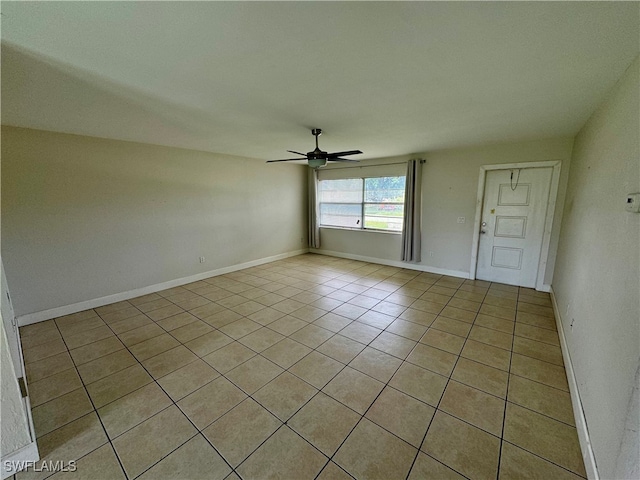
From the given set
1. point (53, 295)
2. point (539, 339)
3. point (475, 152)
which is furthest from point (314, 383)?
point (475, 152)

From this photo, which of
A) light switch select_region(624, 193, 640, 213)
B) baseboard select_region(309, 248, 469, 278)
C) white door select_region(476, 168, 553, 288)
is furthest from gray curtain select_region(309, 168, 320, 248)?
light switch select_region(624, 193, 640, 213)

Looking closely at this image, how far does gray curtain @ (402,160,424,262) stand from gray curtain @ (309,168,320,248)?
7.67 feet

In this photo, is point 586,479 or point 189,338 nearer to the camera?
point 586,479

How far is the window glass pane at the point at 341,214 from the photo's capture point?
606 centimetres

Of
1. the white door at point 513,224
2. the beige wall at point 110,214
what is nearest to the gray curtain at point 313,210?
the beige wall at point 110,214

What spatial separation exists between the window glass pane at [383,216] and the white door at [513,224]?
5.10ft

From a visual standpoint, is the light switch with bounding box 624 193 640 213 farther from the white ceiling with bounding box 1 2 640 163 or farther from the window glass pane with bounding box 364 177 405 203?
the window glass pane with bounding box 364 177 405 203

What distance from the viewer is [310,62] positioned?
161cm

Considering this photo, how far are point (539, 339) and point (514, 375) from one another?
87cm

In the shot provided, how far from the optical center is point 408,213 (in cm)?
499

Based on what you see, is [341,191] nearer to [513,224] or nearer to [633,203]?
[513,224]

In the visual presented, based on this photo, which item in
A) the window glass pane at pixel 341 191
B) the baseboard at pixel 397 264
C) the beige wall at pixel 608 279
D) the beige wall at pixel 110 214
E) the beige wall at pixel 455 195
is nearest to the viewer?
the beige wall at pixel 608 279

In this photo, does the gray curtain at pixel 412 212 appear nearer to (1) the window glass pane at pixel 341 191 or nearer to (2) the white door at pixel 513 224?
(2) the white door at pixel 513 224

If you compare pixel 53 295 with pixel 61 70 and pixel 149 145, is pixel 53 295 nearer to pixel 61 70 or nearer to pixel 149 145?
pixel 149 145
